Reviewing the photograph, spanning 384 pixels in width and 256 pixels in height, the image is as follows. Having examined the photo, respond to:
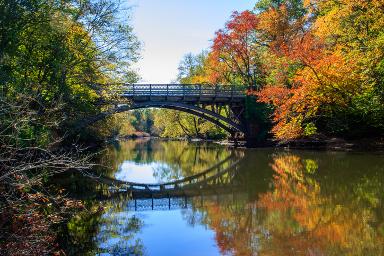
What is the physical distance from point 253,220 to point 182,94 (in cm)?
2329

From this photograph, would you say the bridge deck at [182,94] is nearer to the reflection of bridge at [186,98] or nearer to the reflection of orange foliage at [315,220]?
the reflection of bridge at [186,98]

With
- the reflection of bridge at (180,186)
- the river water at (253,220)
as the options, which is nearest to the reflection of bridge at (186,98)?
the reflection of bridge at (180,186)

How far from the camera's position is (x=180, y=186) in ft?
55.2

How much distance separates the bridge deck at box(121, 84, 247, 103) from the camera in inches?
1219

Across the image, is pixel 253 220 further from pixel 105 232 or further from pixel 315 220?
pixel 105 232

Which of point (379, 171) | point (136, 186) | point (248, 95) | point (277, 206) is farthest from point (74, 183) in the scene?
point (248, 95)

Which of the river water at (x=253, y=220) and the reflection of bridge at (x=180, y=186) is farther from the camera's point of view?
the reflection of bridge at (x=180, y=186)

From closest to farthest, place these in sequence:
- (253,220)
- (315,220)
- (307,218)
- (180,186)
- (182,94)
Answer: (315,220)
(307,218)
(253,220)
(180,186)
(182,94)

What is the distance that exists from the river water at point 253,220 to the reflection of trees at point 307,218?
2 centimetres

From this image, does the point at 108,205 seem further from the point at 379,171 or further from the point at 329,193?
the point at 379,171

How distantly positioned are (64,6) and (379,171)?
13.9 m

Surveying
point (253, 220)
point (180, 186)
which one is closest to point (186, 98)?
point (180, 186)

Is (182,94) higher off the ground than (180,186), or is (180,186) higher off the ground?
(182,94)

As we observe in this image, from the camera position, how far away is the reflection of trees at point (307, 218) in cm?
741
